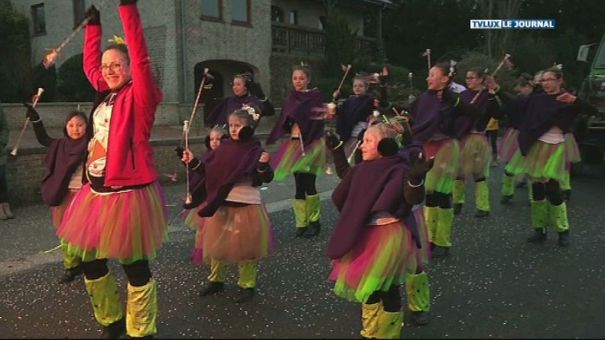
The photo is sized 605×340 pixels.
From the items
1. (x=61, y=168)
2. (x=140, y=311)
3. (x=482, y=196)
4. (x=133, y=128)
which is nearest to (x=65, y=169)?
(x=61, y=168)

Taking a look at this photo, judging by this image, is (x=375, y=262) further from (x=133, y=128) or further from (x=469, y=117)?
(x=469, y=117)

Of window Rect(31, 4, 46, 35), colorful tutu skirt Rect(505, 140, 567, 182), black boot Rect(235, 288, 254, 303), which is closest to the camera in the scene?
black boot Rect(235, 288, 254, 303)

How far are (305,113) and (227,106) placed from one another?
0.97m

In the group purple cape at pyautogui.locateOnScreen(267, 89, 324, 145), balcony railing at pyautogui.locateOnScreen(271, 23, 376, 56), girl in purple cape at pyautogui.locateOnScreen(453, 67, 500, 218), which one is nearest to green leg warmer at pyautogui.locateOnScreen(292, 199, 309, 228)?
purple cape at pyautogui.locateOnScreen(267, 89, 324, 145)

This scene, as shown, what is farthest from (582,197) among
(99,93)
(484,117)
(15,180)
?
(15,180)

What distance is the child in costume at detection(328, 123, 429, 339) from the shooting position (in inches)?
139

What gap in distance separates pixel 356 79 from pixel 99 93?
3958 mm

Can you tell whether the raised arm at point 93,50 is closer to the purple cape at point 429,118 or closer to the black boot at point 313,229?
the purple cape at point 429,118

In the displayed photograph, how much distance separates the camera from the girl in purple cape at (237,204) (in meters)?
4.70

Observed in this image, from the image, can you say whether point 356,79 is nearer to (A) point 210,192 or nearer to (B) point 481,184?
(B) point 481,184

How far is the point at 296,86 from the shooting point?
278 inches

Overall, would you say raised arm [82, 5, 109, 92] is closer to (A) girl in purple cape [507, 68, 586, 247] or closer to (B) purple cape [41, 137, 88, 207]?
(B) purple cape [41, 137, 88, 207]

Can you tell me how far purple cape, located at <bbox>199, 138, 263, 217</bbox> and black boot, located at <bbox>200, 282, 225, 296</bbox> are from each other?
2.23 ft

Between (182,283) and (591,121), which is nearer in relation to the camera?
(182,283)
